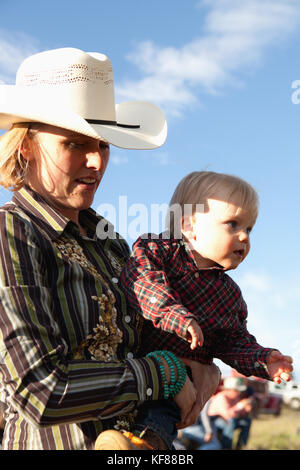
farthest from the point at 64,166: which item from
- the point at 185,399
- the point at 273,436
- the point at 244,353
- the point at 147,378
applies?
the point at 273,436

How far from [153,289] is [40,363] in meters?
0.81

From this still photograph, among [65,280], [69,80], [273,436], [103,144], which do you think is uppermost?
[69,80]

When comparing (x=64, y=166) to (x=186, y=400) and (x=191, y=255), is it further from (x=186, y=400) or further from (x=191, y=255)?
(x=186, y=400)

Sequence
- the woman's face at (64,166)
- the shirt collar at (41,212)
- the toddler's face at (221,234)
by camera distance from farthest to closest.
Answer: the toddler's face at (221,234)
the woman's face at (64,166)
the shirt collar at (41,212)

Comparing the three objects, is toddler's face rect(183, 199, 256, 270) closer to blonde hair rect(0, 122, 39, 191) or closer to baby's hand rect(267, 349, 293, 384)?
baby's hand rect(267, 349, 293, 384)

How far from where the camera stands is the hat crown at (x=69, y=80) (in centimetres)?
323

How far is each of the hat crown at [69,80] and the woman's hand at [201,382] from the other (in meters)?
1.48

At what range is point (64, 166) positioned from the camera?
3.00 metres

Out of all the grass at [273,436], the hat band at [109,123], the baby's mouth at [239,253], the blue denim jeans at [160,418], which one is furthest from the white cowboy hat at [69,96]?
the grass at [273,436]

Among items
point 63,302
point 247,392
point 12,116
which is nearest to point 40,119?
point 12,116

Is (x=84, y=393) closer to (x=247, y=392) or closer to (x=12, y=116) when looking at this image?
(x=12, y=116)

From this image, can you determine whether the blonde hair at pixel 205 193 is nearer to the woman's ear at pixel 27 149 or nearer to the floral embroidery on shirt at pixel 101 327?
the floral embroidery on shirt at pixel 101 327

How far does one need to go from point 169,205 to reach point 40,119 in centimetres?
108
